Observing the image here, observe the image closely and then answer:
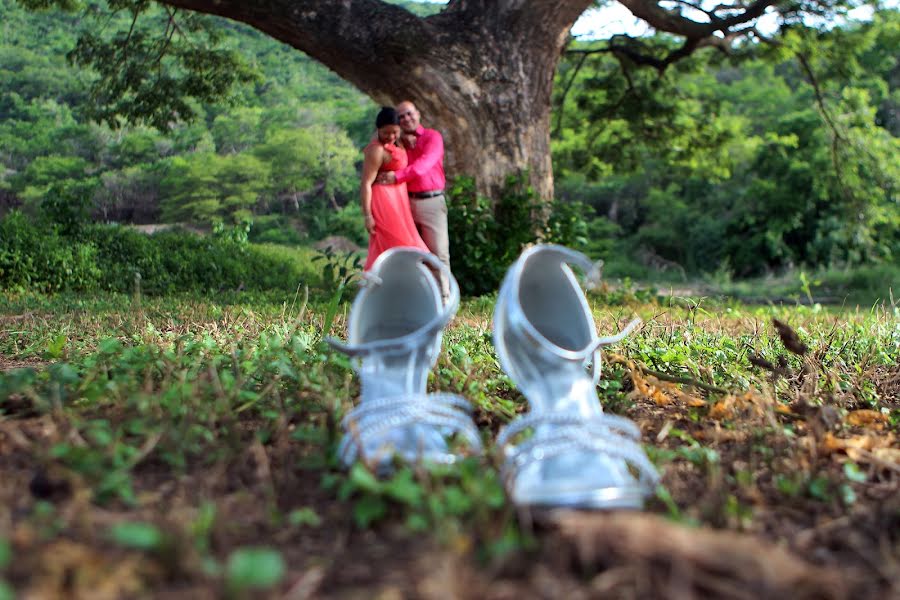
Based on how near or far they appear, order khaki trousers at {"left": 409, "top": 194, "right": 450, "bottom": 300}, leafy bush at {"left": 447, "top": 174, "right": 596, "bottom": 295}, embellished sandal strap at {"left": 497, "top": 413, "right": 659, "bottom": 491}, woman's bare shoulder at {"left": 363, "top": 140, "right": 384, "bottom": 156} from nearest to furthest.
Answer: embellished sandal strap at {"left": 497, "top": 413, "right": 659, "bottom": 491} < woman's bare shoulder at {"left": 363, "top": 140, "right": 384, "bottom": 156} < khaki trousers at {"left": 409, "top": 194, "right": 450, "bottom": 300} < leafy bush at {"left": 447, "top": 174, "right": 596, "bottom": 295}

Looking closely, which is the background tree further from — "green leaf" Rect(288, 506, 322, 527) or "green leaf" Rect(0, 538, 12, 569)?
"green leaf" Rect(0, 538, 12, 569)

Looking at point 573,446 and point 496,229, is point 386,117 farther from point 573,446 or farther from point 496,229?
point 496,229

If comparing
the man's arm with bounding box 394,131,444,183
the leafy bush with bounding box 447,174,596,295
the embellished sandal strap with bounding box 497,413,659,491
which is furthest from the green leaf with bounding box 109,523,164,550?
the leafy bush with bounding box 447,174,596,295

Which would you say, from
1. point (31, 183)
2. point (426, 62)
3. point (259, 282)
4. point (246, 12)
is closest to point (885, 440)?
point (426, 62)

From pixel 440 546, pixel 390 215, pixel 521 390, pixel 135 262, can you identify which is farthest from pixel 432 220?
pixel 135 262

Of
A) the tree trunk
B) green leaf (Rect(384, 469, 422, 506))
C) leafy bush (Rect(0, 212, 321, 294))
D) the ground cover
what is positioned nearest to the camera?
the ground cover

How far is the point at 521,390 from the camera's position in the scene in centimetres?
210

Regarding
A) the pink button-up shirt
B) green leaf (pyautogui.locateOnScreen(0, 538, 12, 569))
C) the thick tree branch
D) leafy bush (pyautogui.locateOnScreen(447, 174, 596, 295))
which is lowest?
leafy bush (pyautogui.locateOnScreen(447, 174, 596, 295))

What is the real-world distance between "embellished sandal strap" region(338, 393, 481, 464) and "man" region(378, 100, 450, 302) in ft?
11.9

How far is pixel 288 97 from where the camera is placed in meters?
43.2

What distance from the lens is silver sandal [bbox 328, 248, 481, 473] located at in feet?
5.24

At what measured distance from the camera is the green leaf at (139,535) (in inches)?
42.4

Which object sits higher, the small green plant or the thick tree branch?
the thick tree branch

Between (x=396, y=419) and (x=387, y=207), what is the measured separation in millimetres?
3981
